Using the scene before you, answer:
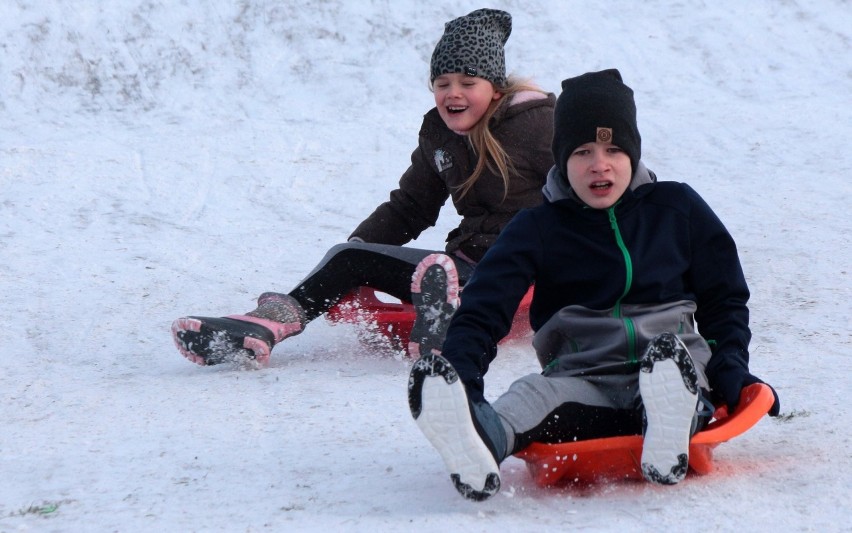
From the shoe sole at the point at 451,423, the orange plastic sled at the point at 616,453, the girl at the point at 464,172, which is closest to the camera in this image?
the shoe sole at the point at 451,423

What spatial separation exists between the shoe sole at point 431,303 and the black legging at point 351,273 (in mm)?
175

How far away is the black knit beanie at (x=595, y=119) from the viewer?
8.09ft

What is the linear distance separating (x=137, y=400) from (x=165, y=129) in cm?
334

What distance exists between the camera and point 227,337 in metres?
3.45

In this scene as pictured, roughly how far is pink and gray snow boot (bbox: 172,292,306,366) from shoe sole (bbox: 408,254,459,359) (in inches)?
16.6

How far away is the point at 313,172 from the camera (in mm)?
5832

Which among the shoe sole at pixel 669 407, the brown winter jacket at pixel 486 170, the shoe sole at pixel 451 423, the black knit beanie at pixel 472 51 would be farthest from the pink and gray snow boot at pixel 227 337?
the shoe sole at pixel 669 407

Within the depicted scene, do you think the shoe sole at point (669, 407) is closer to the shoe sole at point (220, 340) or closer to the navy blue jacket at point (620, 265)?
the navy blue jacket at point (620, 265)

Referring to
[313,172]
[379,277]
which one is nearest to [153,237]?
[313,172]

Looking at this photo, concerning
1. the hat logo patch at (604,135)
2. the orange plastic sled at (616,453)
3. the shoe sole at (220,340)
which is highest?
the hat logo patch at (604,135)

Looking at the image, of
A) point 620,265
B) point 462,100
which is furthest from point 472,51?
point 620,265

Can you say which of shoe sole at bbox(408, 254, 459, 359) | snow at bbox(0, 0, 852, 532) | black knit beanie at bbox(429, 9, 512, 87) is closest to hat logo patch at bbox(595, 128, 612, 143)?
snow at bbox(0, 0, 852, 532)

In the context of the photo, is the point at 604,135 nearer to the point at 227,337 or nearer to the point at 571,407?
the point at 571,407

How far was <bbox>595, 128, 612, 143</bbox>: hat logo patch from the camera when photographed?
2.46m
